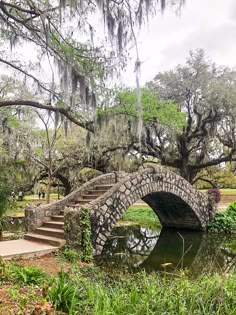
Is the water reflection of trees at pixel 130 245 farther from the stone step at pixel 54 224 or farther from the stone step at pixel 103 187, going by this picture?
the stone step at pixel 103 187

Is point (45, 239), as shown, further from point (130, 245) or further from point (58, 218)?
point (130, 245)

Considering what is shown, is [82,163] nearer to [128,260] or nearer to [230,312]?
[128,260]

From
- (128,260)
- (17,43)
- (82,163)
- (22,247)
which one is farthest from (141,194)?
(82,163)

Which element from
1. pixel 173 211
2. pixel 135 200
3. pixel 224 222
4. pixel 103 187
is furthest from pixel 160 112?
pixel 135 200

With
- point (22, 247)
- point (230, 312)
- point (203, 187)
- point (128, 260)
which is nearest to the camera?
point (230, 312)

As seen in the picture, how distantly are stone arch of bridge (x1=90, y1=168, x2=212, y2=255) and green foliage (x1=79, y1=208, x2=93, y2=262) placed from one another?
24.2 inches

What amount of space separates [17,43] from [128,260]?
216 inches

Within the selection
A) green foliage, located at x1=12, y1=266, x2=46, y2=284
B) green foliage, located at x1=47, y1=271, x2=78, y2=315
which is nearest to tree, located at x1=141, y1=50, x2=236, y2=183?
green foliage, located at x1=12, y1=266, x2=46, y2=284

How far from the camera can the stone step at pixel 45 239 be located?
782cm

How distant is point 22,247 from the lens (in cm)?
768

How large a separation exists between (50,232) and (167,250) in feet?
10.9

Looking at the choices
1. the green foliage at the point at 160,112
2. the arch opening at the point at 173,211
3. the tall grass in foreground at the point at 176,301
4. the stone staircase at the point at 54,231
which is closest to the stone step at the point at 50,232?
the stone staircase at the point at 54,231

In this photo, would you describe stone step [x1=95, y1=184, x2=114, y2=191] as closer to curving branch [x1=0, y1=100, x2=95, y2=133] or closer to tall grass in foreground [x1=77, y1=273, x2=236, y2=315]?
curving branch [x1=0, y1=100, x2=95, y2=133]

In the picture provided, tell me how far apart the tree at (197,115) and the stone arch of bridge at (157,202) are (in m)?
3.85
